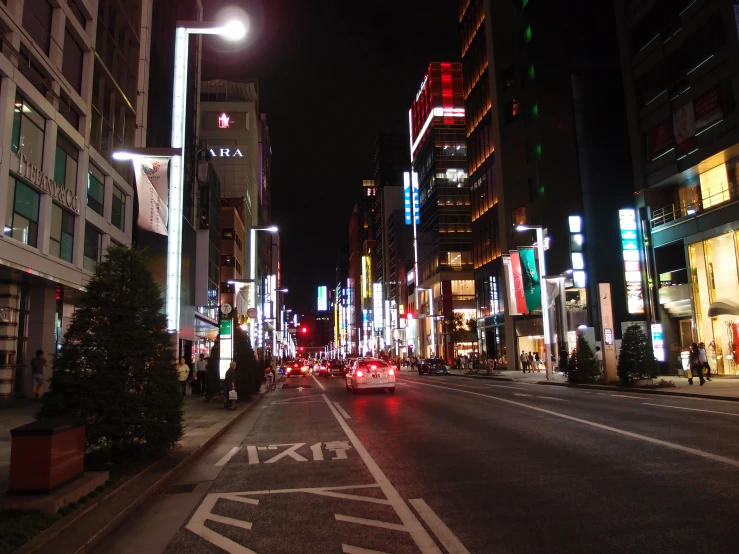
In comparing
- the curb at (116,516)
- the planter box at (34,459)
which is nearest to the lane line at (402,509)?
the curb at (116,516)

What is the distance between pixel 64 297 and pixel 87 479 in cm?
2231

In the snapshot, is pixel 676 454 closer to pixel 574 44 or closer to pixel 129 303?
pixel 129 303

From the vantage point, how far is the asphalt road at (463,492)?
5.60 m

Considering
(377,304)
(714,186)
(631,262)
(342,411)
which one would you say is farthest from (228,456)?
(377,304)

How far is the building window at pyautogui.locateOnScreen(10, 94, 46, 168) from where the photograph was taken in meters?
20.9

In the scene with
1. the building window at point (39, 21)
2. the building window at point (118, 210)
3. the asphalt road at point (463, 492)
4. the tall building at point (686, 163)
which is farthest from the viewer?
the building window at point (118, 210)

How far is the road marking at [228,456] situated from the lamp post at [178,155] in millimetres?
3446

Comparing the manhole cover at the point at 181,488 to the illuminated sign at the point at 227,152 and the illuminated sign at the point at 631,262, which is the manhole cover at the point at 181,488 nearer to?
the illuminated sign at the point at 631,262

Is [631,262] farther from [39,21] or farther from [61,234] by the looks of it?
[39,21]

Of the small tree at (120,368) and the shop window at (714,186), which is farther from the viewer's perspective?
the shop window at (714,186)

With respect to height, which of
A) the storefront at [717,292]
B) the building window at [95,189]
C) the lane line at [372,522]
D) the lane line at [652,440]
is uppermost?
the building window at [95,189]

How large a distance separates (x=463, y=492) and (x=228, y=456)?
560cm

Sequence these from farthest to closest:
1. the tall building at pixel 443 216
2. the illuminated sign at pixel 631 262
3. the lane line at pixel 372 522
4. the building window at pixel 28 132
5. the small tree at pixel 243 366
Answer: the tall building at pixel 443 216 → the illuminated sign at pixel 631 262 → the small tree at pixel 243 366 → the building window at pixel 28 132 → the lane line at pixel 372 522

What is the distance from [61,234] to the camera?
977 inches
